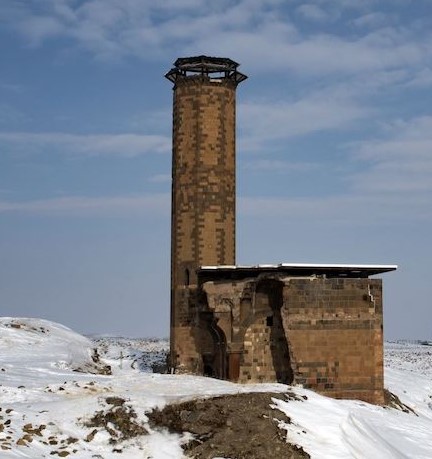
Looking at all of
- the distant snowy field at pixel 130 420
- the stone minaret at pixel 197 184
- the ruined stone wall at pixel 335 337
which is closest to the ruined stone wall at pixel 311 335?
the ruined stone wall at pixel 335 337

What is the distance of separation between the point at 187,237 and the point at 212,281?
4.83 meters

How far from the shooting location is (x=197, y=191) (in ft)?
110

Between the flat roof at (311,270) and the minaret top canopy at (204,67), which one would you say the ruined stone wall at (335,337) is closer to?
the flat roof at (311,270)

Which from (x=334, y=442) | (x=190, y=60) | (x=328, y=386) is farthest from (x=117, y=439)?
(x=190, y=60)

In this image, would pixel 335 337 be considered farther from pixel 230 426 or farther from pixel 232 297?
pixel 230 426

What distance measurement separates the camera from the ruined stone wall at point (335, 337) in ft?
84.7

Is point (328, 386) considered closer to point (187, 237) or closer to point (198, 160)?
point (187, 237)

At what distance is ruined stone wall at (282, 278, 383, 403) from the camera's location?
84.7ft

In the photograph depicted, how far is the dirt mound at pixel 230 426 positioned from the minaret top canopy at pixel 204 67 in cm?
2142

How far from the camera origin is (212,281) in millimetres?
29000

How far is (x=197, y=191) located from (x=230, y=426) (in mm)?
19365

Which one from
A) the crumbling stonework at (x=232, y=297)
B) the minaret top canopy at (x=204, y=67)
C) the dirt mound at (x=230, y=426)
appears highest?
the minaret top canopy at (x=204, y=67)

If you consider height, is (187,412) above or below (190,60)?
below

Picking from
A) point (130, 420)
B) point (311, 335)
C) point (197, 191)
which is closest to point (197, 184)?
point (197, 191)
